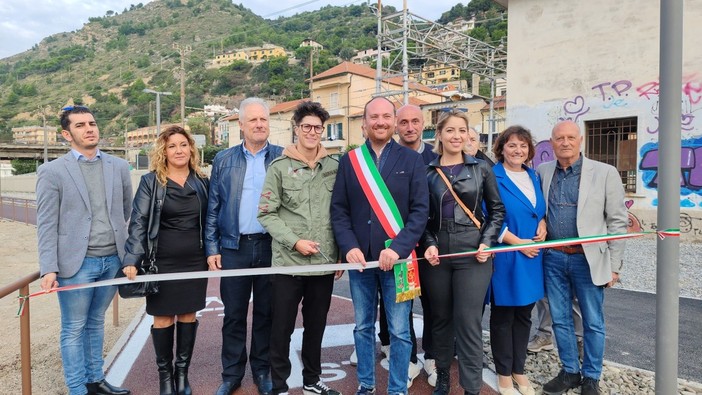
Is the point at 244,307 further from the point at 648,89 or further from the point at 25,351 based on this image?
the point at 648,89

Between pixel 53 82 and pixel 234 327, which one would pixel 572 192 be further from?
pixel 53 82

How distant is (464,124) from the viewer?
138 inches

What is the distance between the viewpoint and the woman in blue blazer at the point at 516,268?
356 cm

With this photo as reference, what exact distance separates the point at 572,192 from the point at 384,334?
223 cm

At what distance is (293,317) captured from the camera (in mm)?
3592

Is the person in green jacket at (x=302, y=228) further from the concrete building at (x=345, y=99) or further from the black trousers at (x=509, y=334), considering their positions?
the concrete building at (x=345, y=99)

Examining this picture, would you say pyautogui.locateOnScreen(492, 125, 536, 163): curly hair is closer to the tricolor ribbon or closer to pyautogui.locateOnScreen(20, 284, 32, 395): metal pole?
the tricolor ribbon

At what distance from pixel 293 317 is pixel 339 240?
74cm

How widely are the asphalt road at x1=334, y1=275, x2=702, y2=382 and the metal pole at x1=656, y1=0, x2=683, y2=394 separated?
1315 millimetres

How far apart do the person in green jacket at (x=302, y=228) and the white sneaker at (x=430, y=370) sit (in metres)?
0.88

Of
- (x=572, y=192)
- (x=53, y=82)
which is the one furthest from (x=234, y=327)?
(x=53, y=82)

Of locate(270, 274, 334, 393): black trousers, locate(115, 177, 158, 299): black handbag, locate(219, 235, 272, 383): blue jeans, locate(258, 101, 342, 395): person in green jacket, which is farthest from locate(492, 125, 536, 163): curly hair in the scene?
locate(115, 177, 158, 299): black handbag

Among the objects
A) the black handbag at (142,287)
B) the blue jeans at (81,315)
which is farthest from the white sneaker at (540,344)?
the blue jeans at (81,315)

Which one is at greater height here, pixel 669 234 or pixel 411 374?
pixel 669 234
